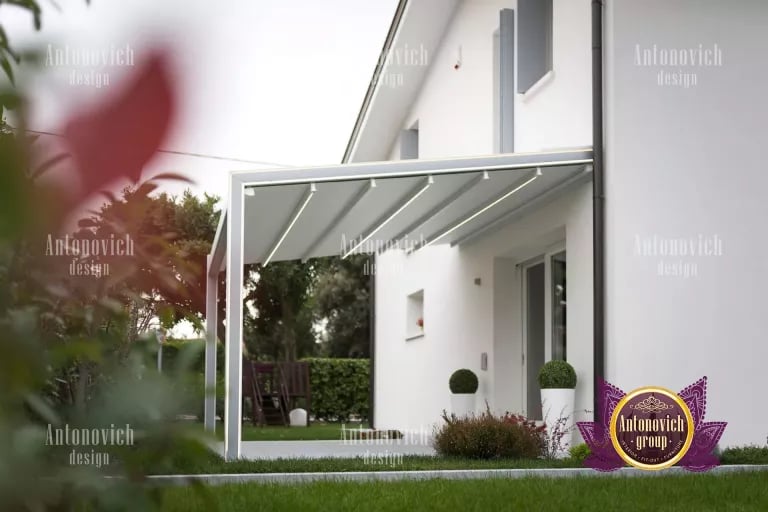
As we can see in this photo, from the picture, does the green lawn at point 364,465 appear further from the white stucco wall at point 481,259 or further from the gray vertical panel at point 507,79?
the gray vertical panel at point 507,79

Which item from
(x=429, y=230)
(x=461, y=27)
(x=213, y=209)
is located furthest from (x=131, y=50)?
(x=213, y=209)

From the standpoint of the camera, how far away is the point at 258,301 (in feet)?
112

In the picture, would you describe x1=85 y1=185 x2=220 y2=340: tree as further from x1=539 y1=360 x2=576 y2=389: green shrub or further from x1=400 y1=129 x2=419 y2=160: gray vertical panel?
x1=400 y1=129 x2=419 y2=160: gray vertical panel

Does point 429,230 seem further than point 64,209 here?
Yes

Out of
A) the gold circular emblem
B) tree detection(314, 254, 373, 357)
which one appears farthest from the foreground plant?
tree detection(314, 254, 373, 357)

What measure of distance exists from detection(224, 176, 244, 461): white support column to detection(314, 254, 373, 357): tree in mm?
28530

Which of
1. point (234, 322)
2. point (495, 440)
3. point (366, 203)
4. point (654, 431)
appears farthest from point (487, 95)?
point (654, 431)

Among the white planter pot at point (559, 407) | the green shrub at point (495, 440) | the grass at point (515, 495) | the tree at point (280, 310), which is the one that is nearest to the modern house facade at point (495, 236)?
the white planter pot at point (559, 407)

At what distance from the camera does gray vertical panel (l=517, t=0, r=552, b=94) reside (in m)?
12.5

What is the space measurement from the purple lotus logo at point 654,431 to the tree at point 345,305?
2998 cm

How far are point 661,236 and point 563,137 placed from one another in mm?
2006

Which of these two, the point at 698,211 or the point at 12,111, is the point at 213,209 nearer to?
the point at 698,211

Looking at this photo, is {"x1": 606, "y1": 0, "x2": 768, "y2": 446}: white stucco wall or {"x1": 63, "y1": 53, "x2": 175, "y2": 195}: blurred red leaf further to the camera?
{"x1": 606, "y1": 0, "x2": 768, "y2": 446}: white stucco wall

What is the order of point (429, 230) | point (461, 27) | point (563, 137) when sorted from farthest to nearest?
1. point (461, 27)
2. point (429, 230)
3. point (563, 137)
